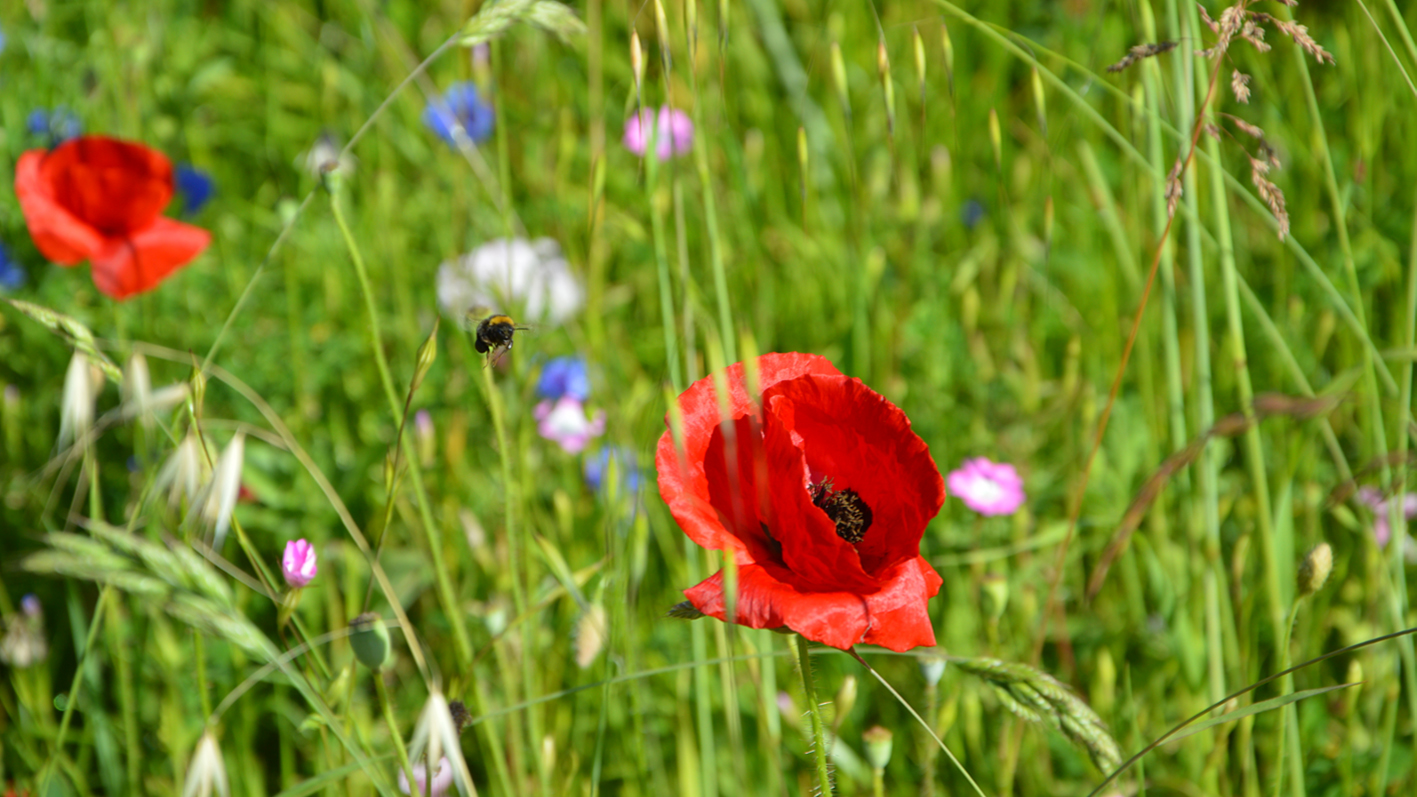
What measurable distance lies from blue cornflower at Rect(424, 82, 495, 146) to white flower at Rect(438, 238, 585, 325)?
188 mm

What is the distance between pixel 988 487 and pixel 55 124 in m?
1.52

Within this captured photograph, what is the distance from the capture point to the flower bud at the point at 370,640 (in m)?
0.73

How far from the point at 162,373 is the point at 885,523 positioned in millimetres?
1439

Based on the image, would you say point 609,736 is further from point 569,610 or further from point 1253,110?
point 1253,110

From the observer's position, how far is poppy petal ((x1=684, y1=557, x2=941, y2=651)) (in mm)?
575

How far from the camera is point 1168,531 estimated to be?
4.87 ft

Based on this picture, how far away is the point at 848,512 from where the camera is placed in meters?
0.70

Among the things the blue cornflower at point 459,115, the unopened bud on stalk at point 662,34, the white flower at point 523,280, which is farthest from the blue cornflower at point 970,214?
the unopened bud on stalk at point 662,34

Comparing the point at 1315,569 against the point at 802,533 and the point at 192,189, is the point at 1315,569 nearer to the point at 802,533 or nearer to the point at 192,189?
the point at 802,533

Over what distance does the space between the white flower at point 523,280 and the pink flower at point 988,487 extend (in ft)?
2.03

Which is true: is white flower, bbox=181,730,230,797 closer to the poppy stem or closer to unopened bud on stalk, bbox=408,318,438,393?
unopened bud on stalk, bbox=408,318,438,393

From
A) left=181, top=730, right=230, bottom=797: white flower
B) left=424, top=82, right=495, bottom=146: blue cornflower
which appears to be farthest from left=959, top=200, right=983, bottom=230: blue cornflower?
left=181, top=730, right=230, bottom=797: white flower

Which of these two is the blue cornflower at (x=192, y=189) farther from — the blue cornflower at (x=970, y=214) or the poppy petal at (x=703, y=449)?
the poppy petal at (x=703, y=449)

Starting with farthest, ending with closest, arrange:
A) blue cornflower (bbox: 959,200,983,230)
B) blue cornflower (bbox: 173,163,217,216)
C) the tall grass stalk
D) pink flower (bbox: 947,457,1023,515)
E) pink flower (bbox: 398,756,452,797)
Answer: blue cornflower (bbox: 959,200,983,230), blue cornflower (bbox: 173,163,217,216), pink flower (bbox: 947,457,1023,515), pink flower (bbox: 398,756,452,797), the tall grass stalk
